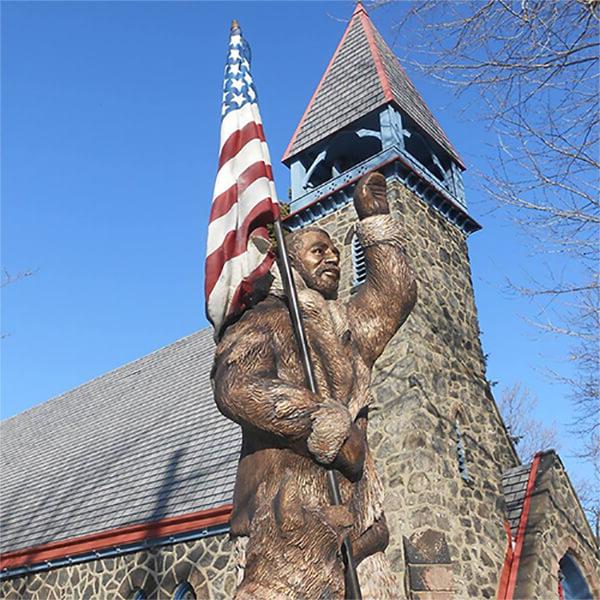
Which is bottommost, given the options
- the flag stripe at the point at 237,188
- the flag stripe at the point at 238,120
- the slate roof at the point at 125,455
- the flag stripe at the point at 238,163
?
the flag stripe at the point at 237,188

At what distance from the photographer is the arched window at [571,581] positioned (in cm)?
1022

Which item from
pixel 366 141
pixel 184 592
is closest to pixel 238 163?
pixel 184 592

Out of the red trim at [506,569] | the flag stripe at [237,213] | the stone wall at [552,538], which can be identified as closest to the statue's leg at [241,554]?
the flag stripe at [237,213]

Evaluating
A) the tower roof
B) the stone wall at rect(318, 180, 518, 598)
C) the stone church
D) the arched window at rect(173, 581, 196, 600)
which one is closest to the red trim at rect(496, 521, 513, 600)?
the stone church

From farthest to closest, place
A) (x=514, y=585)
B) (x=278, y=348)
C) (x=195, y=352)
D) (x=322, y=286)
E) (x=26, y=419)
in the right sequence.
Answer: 1. (x=26, y=419)
2. (x=195, y=352)
3. (x=514, y=585)
4. (x=322, y=286)
5. (x=278, y=348)

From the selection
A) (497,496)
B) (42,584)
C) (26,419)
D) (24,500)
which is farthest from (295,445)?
(26,419)

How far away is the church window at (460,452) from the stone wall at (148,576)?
3.67m

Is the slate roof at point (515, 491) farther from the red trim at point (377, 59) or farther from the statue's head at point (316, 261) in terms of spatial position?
the statue's head at point (316, 261)

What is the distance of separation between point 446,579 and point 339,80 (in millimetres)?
10096

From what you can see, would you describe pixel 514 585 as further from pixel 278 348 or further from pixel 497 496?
pixel 278 348

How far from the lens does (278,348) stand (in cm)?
288

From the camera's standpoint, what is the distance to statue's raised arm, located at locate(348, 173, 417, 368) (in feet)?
10.6

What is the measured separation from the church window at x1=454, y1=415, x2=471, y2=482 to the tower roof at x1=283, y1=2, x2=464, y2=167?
6.01 meters

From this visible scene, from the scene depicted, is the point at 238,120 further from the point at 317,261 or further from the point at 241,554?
the point at 241,554
